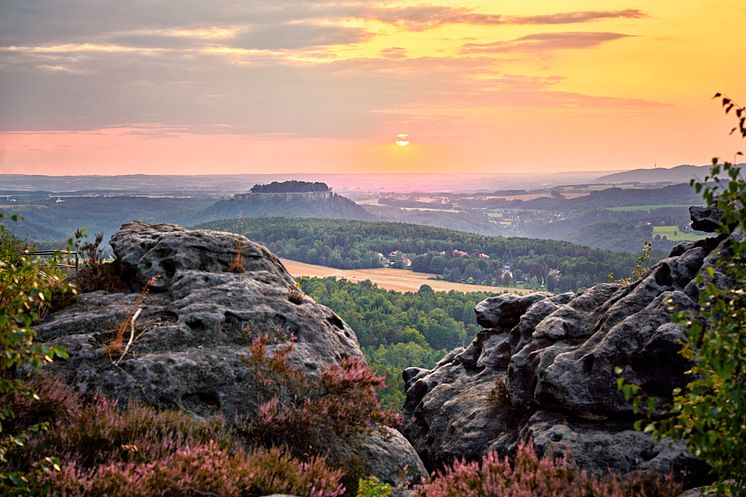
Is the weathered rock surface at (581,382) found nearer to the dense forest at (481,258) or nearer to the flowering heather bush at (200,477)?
the flowering heather bush at (200,477)

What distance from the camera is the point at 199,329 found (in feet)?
43.4

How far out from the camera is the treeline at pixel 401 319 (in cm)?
10462

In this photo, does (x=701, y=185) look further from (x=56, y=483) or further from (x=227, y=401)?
(x=227, y=401)

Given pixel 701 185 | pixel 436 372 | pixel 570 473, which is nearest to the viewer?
pixel 701 185

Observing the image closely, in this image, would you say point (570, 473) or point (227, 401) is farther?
point (227, 401)

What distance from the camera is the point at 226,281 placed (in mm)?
14695

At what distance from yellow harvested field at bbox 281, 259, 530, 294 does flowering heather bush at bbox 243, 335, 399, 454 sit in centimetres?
13458

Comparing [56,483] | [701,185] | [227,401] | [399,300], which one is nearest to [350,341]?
[227,401]

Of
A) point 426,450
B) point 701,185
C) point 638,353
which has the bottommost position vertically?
point 426,450

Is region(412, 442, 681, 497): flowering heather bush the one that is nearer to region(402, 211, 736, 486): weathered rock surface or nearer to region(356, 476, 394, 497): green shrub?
region(356, 476, 394, 497): green shrub

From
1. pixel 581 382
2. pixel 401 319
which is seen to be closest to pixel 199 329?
pixel 581 382

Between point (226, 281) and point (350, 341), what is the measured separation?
3.03 metres

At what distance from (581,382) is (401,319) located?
4322 inches

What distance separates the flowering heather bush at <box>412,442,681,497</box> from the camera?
8.24 meters
